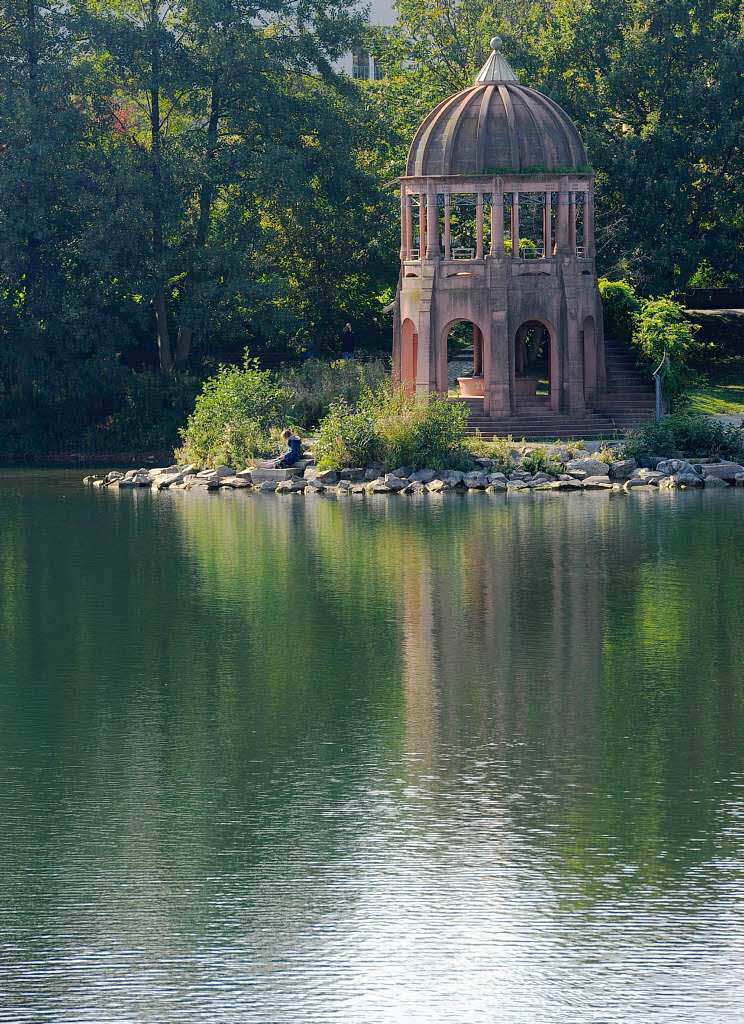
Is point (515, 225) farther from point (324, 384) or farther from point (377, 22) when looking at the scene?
point (377, 22)

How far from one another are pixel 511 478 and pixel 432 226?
931cm

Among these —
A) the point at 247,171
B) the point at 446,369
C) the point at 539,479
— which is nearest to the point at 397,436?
the point at 539,479

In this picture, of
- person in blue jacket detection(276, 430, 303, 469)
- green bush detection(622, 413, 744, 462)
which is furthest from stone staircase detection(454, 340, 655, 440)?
person in blue jacket detection(276, 430, 303, 469)

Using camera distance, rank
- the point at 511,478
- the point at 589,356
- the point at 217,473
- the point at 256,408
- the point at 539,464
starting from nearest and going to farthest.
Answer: the point at 511,478 < the point at 539,464 < the point at 217,473 < the point at 256,408 < the point at 589,356

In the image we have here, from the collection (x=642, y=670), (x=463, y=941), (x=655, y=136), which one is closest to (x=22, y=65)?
(x=655, y=136)

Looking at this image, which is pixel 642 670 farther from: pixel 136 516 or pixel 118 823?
pixel 136 516

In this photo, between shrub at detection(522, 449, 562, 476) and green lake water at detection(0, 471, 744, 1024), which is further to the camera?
shrub at detection(522, 449, 562, 476)

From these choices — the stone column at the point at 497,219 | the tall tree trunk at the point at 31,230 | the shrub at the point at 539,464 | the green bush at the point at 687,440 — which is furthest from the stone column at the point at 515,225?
the tall tree trunk at the point at 31,230

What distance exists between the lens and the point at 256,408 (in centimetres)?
4881

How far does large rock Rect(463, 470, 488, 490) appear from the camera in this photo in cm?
4322

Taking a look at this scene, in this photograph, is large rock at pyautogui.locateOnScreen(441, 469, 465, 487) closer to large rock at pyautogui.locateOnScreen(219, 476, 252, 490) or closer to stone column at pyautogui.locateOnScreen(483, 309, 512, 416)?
stone column at pyautogui.locateOnScreen(483, 309, 512, 416)

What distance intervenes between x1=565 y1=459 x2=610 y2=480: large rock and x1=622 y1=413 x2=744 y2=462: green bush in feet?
3.94

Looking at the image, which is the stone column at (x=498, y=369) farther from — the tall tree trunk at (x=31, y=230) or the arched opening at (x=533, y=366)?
the tall tree trunk at (x=31, y=230)

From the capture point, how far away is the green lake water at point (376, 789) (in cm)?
1202
